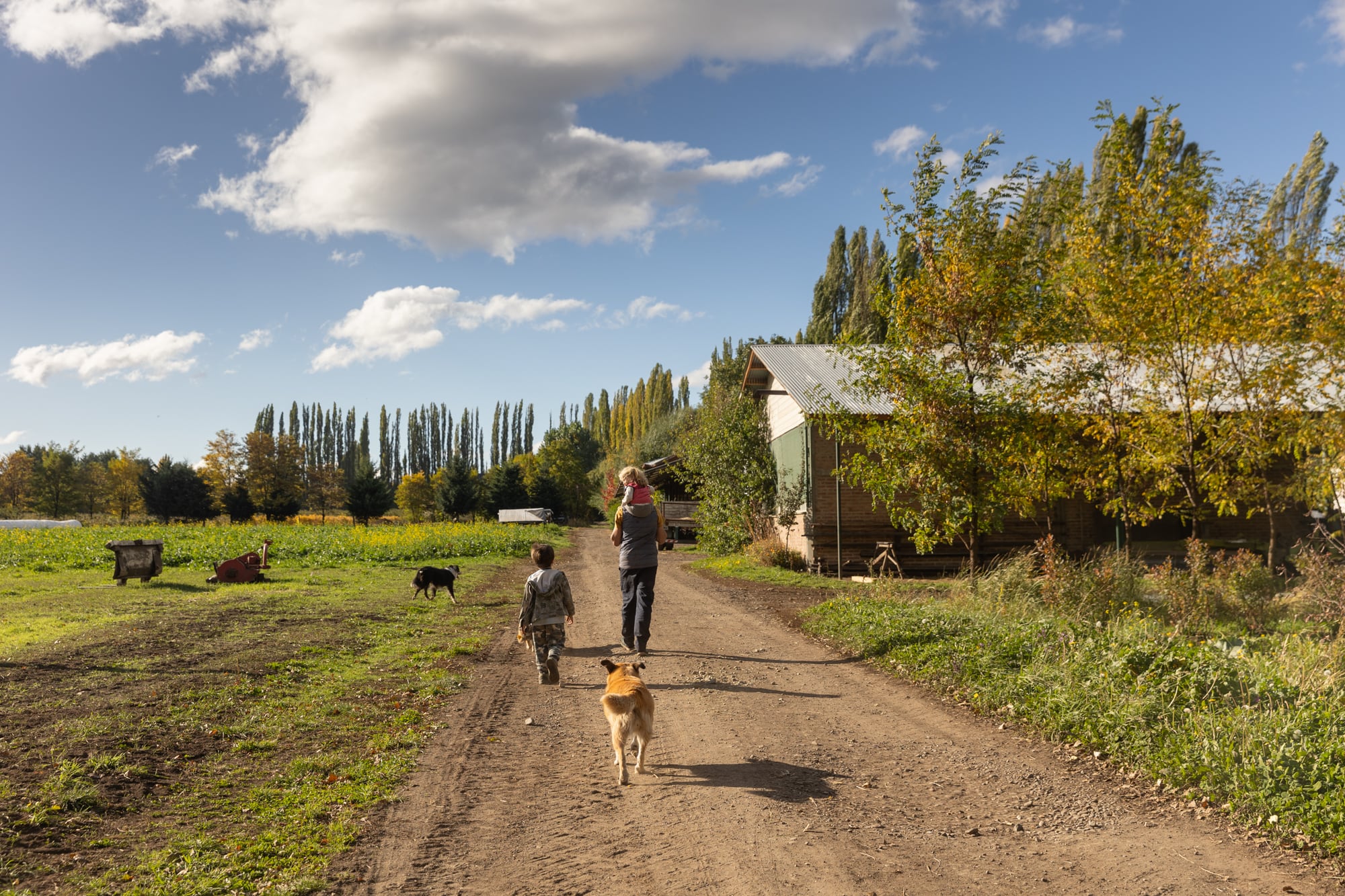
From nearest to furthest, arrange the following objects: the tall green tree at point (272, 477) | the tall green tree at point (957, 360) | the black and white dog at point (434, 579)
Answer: the tall green tree at point (957, 360)
the black and white dog at point (434, 579)
the tall green tree at point (272, 477)

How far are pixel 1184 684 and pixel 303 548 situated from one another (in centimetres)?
2365

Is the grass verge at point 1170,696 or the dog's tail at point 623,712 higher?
the dog's tail at point 623,712

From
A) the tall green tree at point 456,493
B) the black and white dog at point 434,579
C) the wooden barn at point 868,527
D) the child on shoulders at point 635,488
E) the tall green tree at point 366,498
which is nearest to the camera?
the child on shoulders at point 635,488

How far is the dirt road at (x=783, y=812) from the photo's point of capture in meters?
3.59

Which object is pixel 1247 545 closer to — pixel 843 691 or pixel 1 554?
pixel 843 691

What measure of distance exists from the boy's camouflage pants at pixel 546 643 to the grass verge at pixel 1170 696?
3.42 meters

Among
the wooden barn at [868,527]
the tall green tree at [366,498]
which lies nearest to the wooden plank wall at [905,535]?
the wooden barn at [868,527]

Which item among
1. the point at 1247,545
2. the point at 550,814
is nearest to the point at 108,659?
the point at 550,814

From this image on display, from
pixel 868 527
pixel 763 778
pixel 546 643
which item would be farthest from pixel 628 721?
pixel 868 527

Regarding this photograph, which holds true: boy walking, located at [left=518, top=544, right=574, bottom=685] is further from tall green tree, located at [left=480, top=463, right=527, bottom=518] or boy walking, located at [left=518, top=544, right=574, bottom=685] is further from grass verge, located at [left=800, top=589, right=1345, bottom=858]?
tall green tree, located at [left=480, top=463, right=527, bottom=518]

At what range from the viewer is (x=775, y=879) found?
354 centimetres

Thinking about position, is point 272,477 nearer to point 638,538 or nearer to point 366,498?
point 366,498

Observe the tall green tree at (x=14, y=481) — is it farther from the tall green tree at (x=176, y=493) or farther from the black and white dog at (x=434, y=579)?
the black and white dog at (x=434, y=579)

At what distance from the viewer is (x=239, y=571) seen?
16.3 m
